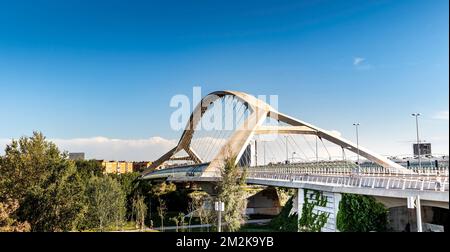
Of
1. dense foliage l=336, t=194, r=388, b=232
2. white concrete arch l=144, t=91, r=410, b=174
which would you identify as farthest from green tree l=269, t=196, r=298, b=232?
white concrete arch l=144, t=91, r=410, b=174

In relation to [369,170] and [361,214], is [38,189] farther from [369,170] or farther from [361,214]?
[369,170]

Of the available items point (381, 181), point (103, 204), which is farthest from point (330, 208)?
point (103, 204)

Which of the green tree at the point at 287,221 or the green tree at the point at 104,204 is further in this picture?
the green tree at the point at 104,204

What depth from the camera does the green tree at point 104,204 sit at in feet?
115

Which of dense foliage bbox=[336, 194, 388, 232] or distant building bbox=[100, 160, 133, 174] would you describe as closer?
dense foliage bbox=[336, 194, 388, 232]

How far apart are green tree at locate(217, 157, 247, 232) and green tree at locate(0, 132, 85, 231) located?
9.36 meters

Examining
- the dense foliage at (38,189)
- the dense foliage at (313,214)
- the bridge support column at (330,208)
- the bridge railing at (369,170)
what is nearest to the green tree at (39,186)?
the dense foliage at (38,189)

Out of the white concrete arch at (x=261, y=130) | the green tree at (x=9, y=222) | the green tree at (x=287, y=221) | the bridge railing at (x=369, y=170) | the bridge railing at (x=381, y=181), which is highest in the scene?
the white concrete arch at (x=261, y=130)

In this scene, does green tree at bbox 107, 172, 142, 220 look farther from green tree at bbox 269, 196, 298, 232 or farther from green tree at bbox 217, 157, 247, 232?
green tree at bbox 217, 157, 247, 232

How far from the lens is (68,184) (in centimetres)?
2553

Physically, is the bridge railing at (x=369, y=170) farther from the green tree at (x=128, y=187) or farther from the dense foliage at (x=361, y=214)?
the green tree at (x=128, y=187)

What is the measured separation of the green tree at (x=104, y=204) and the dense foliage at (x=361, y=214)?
22303 mm

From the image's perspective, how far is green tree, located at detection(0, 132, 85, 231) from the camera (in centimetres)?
2352
